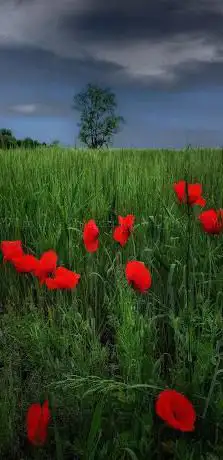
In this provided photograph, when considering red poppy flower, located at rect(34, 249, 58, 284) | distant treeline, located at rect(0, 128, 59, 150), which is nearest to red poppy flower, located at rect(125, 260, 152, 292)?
red poppy flower, located at rect(34, 249, 58, 284)

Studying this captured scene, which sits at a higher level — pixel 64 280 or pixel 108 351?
pixel 64 280

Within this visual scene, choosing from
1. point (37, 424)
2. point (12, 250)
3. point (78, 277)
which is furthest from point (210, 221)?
point (37, 424)

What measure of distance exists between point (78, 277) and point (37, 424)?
544 millimetres

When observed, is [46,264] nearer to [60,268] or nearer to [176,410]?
[60,268]

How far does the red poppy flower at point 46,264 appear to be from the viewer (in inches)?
77.0

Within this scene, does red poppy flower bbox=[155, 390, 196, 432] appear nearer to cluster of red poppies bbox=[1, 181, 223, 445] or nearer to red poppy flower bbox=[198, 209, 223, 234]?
cluster of red poppies bbox=[1, 181, 223, 445]

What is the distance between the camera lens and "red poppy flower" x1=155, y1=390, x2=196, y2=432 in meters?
1.33

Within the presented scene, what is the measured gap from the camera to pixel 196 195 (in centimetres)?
234

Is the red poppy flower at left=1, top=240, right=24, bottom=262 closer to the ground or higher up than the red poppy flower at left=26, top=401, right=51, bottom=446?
higher up

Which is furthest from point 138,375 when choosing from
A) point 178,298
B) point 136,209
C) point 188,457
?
point 136,209

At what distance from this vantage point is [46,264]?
1.97 meters

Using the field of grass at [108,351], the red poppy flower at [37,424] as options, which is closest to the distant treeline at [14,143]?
the field of grass at [108,351]

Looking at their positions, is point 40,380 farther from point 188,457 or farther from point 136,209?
point 136,209

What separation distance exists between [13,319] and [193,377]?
2.23 feet
